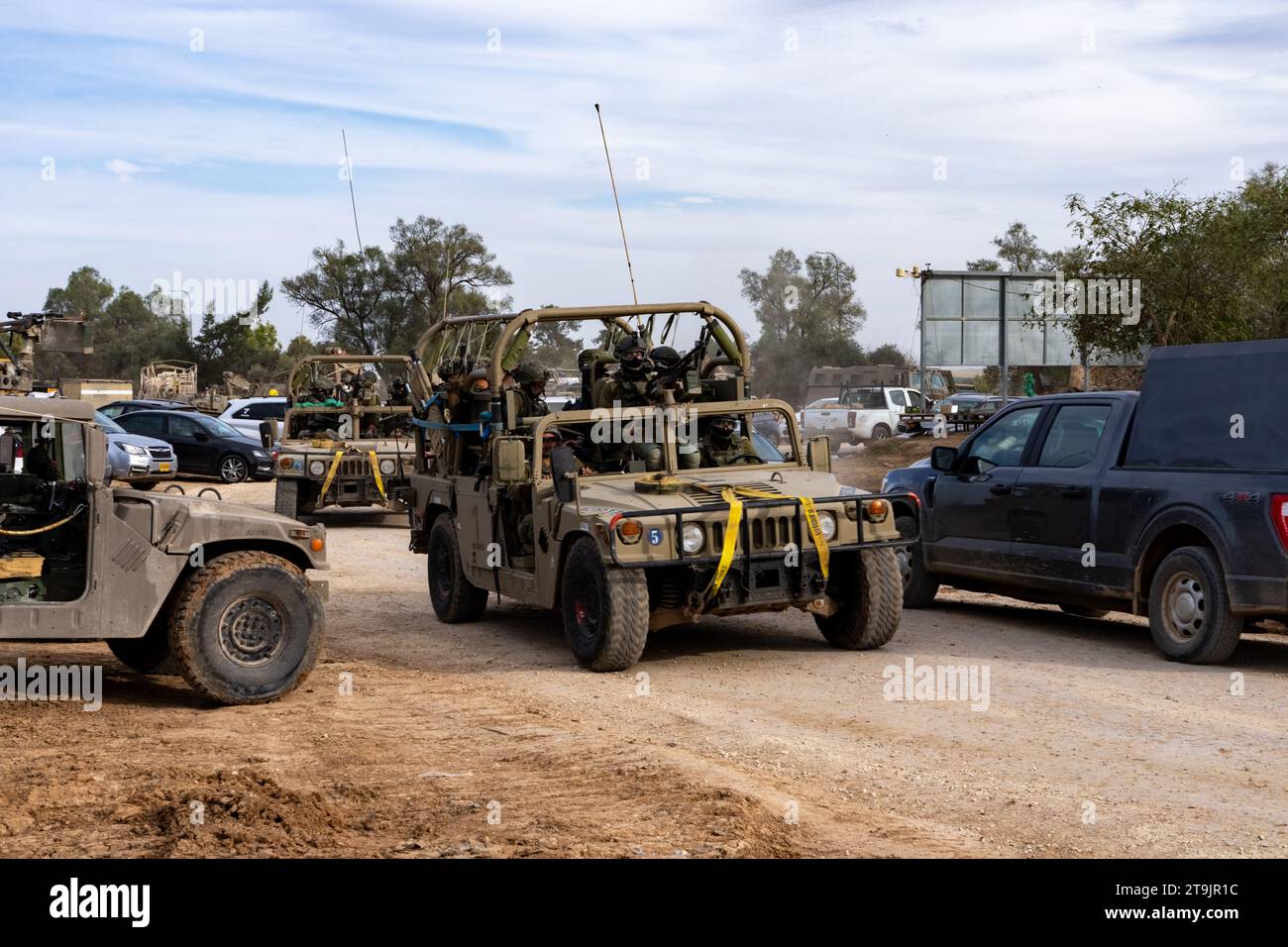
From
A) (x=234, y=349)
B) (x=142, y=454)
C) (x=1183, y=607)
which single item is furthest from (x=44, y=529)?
(x=234, y=349)

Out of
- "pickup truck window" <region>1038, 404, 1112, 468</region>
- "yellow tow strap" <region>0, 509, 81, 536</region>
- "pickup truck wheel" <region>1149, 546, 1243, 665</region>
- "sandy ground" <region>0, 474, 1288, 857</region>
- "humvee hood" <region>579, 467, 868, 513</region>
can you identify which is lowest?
"sandy ground" <region>0, 474, 1288, 857</region>

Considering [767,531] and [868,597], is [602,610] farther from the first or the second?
[868,597]

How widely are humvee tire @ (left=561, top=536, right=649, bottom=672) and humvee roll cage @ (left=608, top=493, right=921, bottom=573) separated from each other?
19 centimetres

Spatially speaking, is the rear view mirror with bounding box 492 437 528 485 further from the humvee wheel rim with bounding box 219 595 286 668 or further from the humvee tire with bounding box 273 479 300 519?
the humvee tire with bounding box 273 479 300 519

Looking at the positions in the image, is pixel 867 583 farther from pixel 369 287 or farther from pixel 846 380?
pixel 846 380

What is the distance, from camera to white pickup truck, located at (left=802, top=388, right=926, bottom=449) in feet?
134

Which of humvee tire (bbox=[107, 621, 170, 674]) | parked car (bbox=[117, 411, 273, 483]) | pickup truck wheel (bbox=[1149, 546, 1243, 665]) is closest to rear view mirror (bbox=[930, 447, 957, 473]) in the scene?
pickup truck wheel (bbox=[1149, 546, 1243, 665])

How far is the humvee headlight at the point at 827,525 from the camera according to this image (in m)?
9.80

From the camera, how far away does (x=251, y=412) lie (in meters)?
33.2

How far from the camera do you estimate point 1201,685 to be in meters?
8.99

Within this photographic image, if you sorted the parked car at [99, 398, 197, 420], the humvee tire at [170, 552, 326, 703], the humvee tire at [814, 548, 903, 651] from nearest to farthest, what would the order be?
the humvee tire at [170, 552, 326, 703]
the humvee tire at [814, 548, 903, 651]
the parked car at [99, 398, 197, 420]

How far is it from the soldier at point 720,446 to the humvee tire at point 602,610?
64.7 inches

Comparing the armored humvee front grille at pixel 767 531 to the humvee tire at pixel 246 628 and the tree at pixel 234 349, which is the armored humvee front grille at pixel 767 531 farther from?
the tree at pixel 234 349
